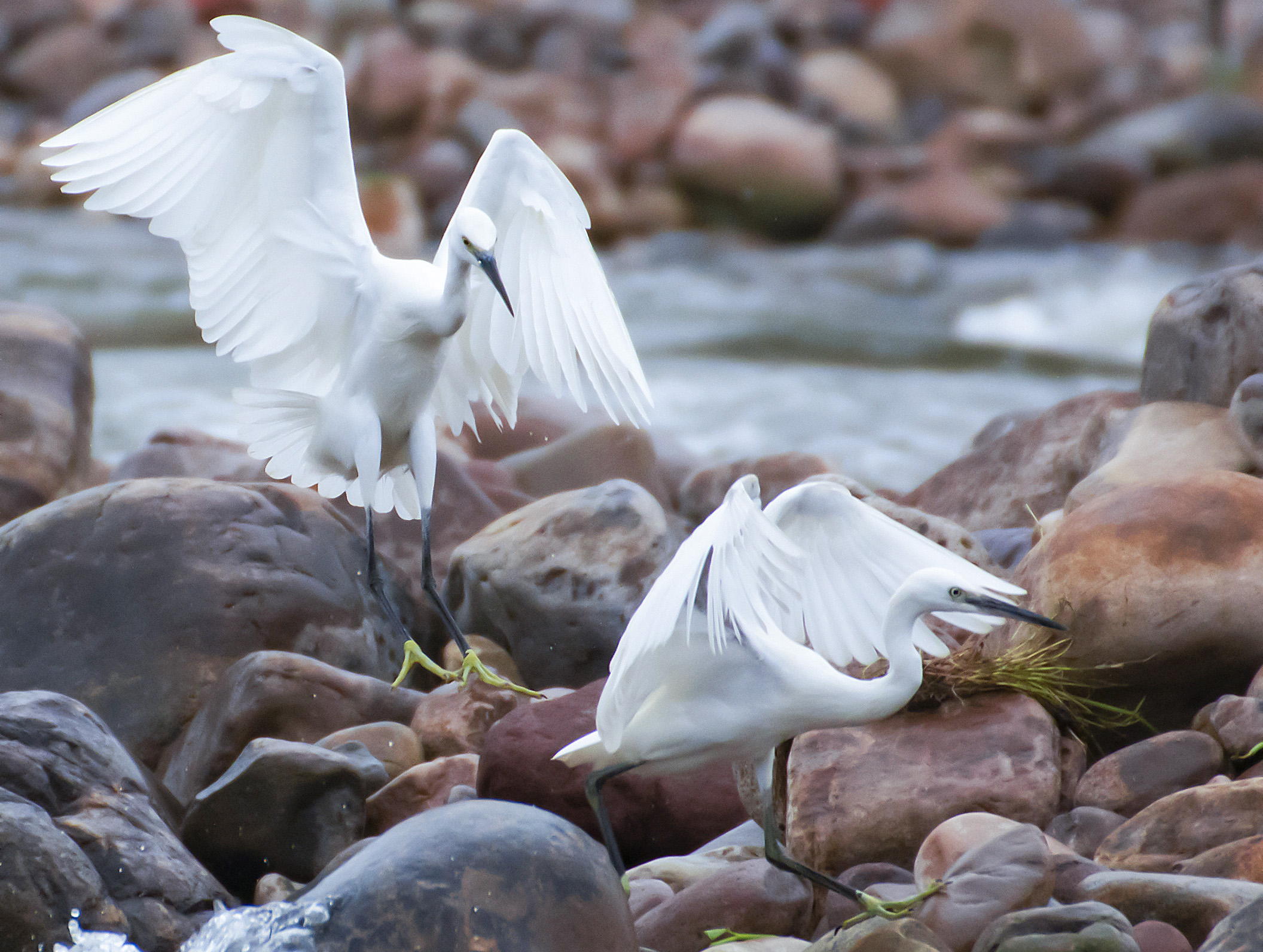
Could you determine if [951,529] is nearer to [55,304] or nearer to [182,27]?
[55,304]

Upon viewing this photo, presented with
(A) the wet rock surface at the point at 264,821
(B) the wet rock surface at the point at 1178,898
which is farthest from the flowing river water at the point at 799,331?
(B) the wet rock surface at the point at 1178,898

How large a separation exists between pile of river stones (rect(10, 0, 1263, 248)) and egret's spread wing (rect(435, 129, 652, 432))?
1353cm

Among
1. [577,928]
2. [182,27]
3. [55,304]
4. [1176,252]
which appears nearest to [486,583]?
[577,928]

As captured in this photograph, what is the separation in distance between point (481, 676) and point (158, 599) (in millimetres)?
1140

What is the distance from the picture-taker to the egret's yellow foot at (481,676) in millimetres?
4945

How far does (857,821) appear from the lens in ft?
13.3

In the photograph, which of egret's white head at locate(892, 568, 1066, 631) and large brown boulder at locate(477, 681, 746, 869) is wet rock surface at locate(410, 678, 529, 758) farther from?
egret's white head at locate(892, 568, 1066, 631)

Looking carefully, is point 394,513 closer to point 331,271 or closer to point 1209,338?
point 331,271

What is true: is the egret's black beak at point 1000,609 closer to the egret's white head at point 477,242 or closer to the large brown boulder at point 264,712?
the egret's white head at point 477,242

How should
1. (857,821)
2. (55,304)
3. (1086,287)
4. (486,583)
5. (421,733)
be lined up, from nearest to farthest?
1. (857,821)
2. (421,733)
3. (486,583)
4. (55,304)
5. (1086,287)

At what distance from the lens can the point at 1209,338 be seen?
19.3 feet

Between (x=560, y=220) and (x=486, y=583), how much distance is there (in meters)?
1.38

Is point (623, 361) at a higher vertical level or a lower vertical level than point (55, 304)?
higher

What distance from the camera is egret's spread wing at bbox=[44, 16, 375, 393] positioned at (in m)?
4.95
